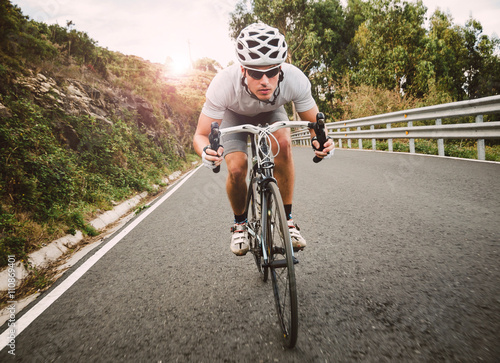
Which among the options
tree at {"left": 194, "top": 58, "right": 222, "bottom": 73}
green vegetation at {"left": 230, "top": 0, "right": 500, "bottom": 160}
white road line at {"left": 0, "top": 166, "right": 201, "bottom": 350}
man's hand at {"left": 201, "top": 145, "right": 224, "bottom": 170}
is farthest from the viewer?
tree at {"left": 194, "top": 58, "right": 222, "bottom": 73}

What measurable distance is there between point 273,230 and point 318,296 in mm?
637

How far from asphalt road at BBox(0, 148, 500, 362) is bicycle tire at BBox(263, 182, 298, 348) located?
0.12 m

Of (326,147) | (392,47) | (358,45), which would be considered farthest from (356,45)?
(326,147)

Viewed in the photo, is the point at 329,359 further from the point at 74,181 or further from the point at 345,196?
the point at 74,181

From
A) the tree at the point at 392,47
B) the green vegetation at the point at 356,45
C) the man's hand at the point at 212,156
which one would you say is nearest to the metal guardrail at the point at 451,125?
the man's hand at the point at 212,156

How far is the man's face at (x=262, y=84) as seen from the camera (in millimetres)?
2535

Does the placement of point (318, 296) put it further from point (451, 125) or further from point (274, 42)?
point (451, 125)

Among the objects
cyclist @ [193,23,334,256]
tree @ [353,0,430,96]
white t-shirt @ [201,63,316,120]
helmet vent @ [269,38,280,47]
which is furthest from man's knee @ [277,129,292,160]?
tree @ [353,0,430,96]

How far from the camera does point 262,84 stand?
8.38 ft

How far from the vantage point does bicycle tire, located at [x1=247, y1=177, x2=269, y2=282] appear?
8.28 ft

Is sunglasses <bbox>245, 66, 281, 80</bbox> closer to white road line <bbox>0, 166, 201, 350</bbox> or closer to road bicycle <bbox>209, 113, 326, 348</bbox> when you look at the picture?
road bicycle <bbox>209, 113, 326, 348</bbox>

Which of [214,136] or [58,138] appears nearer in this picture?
[214,136]

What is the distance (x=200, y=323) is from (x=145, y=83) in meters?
18.7

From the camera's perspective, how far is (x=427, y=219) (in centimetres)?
367
